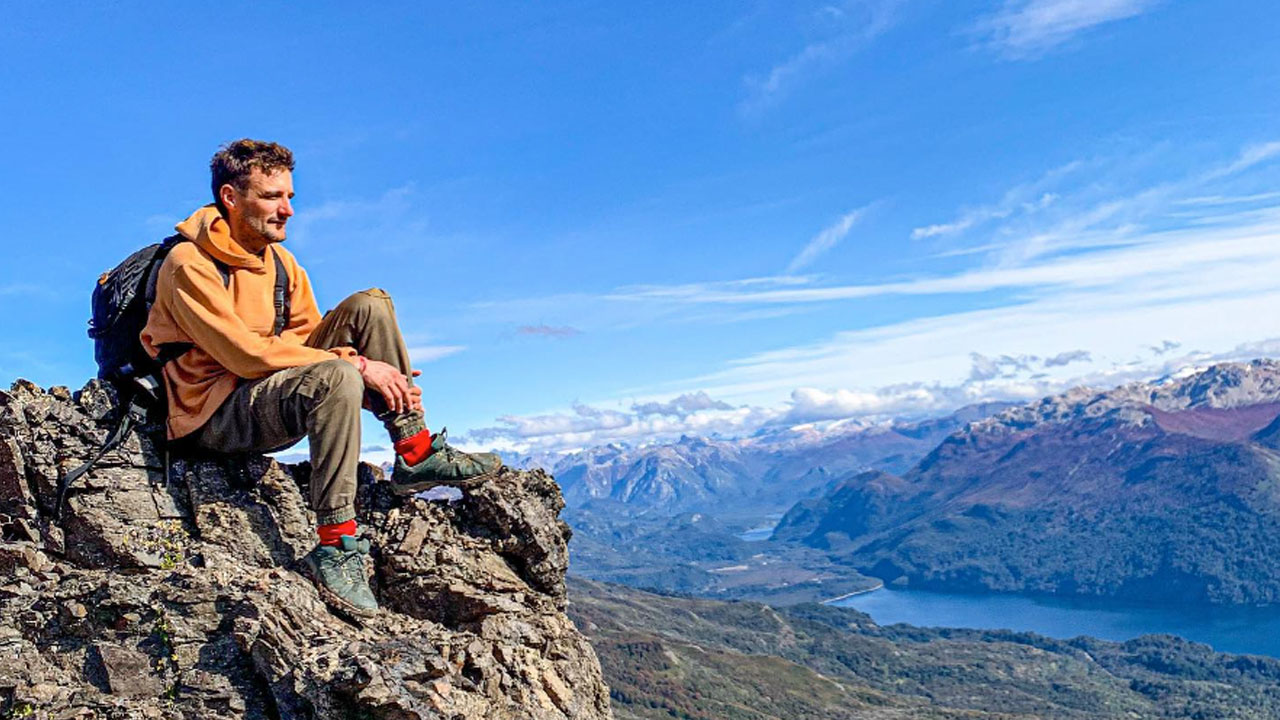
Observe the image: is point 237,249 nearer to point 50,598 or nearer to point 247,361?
point 247,361

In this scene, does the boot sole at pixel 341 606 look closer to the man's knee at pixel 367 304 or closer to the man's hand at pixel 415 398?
the man's hand at pixel 415 398

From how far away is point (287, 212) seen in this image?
8.05 meters

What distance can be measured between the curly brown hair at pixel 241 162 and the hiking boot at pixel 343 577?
328 centimetres

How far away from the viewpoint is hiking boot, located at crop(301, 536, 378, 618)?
7496 mm

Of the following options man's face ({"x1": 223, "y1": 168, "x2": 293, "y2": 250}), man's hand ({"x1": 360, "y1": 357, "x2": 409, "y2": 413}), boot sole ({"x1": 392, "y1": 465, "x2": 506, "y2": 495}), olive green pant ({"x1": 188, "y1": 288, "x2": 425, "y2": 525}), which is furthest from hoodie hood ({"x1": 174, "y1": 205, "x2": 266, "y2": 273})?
boot sole ({"x1": 392, "y1": 465, "x2": 506, "y2": 495})

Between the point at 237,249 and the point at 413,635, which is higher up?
the point at 237,249

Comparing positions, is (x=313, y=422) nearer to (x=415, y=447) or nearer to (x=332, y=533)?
(x=332, y=533)

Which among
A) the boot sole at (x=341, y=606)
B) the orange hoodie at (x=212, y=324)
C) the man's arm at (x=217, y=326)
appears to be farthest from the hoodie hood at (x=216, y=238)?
the boot sole at (x=341, y=606)

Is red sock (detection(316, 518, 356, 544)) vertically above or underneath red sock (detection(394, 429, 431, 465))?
underneath

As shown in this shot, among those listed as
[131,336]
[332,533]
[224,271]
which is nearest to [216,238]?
[224,271]

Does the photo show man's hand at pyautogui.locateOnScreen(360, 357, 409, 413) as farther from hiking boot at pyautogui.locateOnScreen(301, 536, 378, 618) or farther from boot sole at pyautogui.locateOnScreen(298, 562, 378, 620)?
boot sole at pyautogui.locateOnScreen(298, 562, 378, 620)

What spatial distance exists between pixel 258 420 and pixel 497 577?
9.39ft

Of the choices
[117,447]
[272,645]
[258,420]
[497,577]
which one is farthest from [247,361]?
[497,577]

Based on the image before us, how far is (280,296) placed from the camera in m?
8.30
